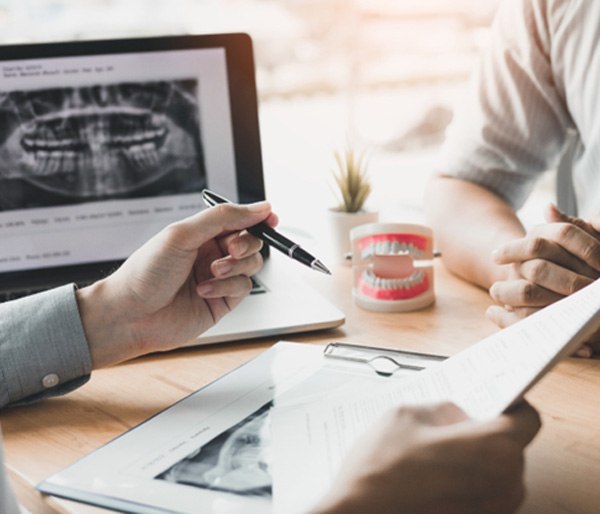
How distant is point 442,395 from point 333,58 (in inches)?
81.2

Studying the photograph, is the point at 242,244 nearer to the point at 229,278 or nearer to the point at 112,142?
the point at 229,278

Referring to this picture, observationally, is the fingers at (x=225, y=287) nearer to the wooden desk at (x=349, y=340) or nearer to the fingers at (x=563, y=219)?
the wooden desk at (x=349, y=340)

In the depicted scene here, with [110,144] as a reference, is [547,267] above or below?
below

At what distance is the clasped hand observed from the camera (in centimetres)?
89

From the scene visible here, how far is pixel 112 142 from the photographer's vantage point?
1.15 meters

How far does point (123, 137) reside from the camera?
115 cm

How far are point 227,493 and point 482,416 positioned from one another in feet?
0.66

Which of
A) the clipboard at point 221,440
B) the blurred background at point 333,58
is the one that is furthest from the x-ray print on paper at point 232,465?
the blurred background at point 333,58

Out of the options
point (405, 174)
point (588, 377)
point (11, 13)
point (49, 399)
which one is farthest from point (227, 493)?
point (405, 174)

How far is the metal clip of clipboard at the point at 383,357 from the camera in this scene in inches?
31.0

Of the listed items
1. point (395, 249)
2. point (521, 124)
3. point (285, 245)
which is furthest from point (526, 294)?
point (521, 124)

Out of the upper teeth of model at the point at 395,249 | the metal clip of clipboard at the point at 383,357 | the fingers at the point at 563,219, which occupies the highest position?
the fingers at the point at 563,219

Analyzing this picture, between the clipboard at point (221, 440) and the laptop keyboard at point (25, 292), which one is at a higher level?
the laptop keyboard at point (25, 292)

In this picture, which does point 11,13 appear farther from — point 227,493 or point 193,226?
point 227,493
